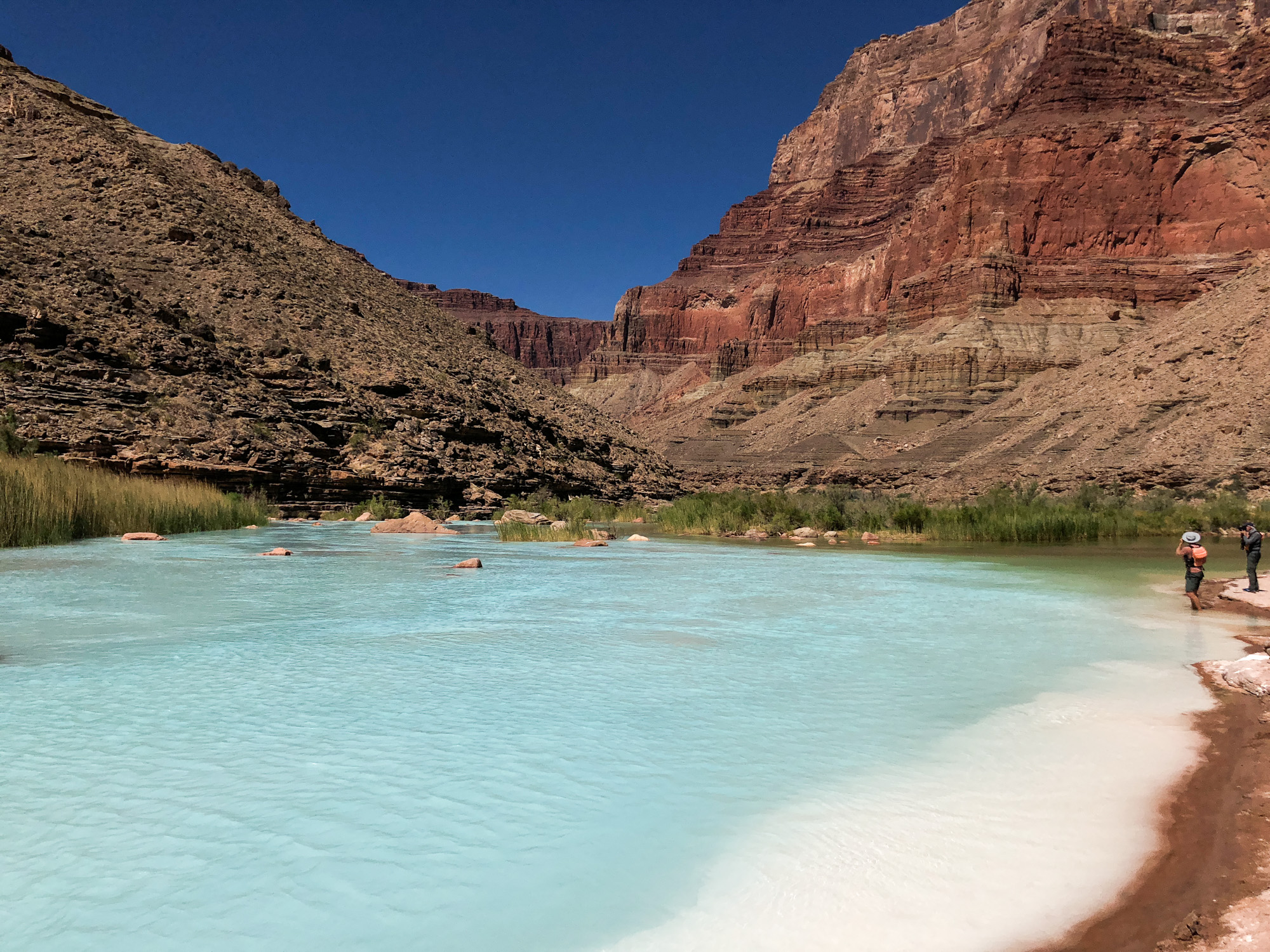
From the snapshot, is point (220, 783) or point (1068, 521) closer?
point (220, 783)

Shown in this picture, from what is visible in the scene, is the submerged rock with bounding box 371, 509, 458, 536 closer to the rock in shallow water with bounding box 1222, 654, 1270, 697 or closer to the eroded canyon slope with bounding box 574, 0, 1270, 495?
the rock in shallow water with bounding box 1222, 654, 1270, 697

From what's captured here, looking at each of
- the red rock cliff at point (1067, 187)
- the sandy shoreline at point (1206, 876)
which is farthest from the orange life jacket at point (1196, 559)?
the red rock cliff at point (1067, 187)

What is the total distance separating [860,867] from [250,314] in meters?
27.4

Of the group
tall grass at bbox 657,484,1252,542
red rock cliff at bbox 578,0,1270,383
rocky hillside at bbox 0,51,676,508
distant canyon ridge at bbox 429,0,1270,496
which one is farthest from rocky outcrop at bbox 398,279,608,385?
tall grass at bbox 657,484,1252,542

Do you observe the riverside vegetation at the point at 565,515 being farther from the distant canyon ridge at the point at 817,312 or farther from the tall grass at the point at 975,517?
the tall grass at the point at 975,517

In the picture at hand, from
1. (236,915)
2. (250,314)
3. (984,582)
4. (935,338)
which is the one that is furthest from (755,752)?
(935,338)

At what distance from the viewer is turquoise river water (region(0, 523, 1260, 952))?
2541mm

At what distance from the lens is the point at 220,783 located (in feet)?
11.3

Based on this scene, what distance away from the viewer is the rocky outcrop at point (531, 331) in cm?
16800

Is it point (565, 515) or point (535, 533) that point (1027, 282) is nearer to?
point (565, 515)

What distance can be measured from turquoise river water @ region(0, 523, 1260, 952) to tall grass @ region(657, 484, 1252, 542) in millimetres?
13398

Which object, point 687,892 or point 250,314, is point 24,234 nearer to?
point 250,314

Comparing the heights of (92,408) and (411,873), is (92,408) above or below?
above

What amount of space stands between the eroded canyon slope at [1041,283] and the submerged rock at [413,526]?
24499 mm
